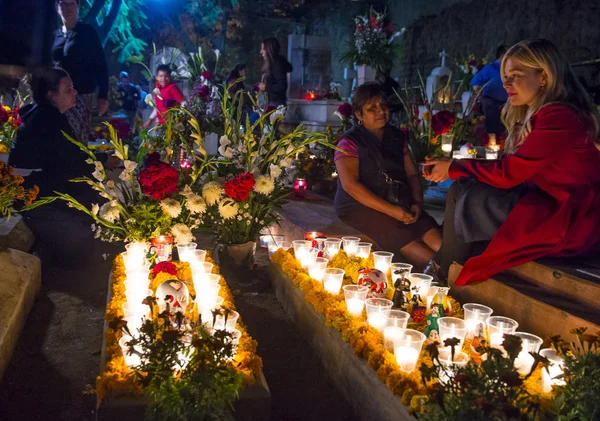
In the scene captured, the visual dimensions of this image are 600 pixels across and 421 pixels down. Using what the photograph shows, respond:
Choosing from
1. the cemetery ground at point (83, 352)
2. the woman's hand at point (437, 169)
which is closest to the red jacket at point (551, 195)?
the woman's hand at point (437, 169)

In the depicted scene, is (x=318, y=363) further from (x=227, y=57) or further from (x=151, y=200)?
(x=227, y=57)

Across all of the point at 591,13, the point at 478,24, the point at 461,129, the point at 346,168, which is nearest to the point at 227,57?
the point at 478,24

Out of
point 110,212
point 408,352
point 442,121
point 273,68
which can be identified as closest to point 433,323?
point 408,352

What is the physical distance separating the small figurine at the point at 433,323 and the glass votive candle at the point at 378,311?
21 cm

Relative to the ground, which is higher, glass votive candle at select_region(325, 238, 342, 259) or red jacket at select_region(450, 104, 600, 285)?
red jacket at select_region(450, 104, 600, 285)

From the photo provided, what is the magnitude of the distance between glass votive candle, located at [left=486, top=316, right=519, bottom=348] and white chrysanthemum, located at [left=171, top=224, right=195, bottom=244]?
2.13 metres

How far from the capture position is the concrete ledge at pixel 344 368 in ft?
8.39

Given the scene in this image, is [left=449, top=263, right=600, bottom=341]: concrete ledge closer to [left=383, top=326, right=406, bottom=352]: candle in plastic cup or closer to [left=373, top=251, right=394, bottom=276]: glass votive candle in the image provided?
[left=373, top=251, right=394, bottom=276]: glass votive candle

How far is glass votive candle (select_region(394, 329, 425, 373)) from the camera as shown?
2.62 m

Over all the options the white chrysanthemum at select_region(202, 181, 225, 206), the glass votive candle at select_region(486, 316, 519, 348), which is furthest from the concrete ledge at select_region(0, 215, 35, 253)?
the glass votive candle at select_region(486, 316, 519, 348)

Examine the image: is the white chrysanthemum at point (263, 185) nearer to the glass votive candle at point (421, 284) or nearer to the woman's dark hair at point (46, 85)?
the glass votive candle at point (421, 284)

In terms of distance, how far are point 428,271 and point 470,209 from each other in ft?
2.10

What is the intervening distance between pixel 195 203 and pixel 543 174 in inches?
88.7

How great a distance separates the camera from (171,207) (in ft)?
13.0
